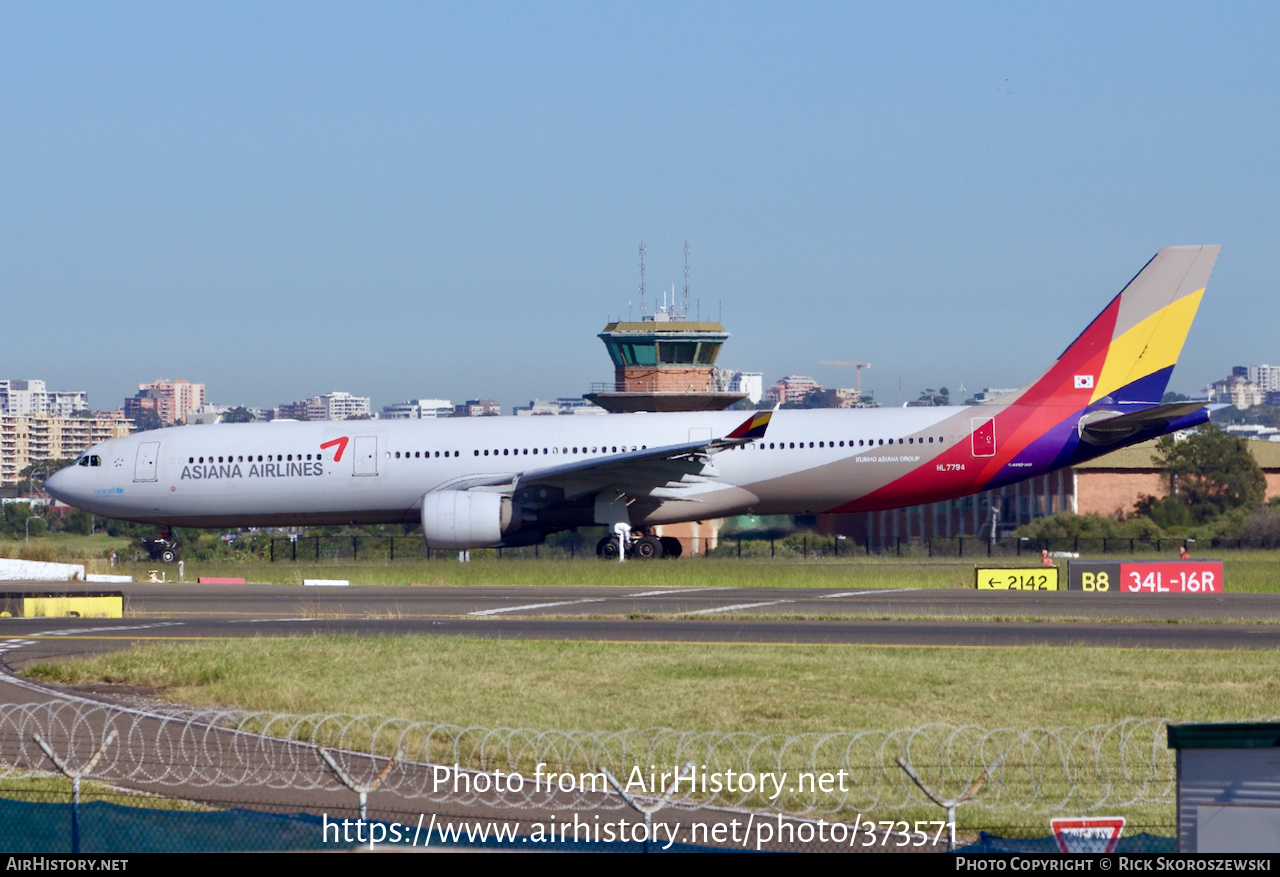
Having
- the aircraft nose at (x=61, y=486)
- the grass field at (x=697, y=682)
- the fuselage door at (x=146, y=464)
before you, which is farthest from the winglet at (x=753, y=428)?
the aircraft nose at (x=61, y=486)

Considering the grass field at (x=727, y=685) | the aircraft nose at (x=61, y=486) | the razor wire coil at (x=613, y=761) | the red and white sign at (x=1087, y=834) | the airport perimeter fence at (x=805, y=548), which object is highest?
the aircraft nose at (x=61, y=486)

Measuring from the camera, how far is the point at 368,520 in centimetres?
3969

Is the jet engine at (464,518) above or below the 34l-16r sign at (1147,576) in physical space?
above

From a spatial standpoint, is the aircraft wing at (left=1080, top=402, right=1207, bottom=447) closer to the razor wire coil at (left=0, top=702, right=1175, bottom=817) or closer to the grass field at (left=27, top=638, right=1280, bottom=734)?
the grass field at (left=27, top=638, right=1280, bottom=734)

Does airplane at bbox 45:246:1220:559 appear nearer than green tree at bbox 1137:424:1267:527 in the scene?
Yes

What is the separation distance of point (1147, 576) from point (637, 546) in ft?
45.0

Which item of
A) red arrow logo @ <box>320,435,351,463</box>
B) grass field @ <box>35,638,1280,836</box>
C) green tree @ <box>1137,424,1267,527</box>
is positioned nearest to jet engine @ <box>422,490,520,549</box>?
red arrow logo @ <box>320,435,351,463</box>

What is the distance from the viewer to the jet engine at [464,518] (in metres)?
36.2

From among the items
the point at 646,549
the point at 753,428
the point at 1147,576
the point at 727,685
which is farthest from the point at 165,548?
the point at 727,685

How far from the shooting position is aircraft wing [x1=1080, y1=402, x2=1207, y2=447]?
35.7 m

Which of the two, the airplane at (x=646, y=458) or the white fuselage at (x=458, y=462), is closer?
the airplane at (x=646, y=458)

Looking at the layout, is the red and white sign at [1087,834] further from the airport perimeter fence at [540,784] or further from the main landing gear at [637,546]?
the main landing gear at [637,546]

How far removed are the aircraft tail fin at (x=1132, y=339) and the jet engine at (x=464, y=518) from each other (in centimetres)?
1417

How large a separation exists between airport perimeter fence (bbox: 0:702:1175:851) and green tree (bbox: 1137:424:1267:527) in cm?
4992
